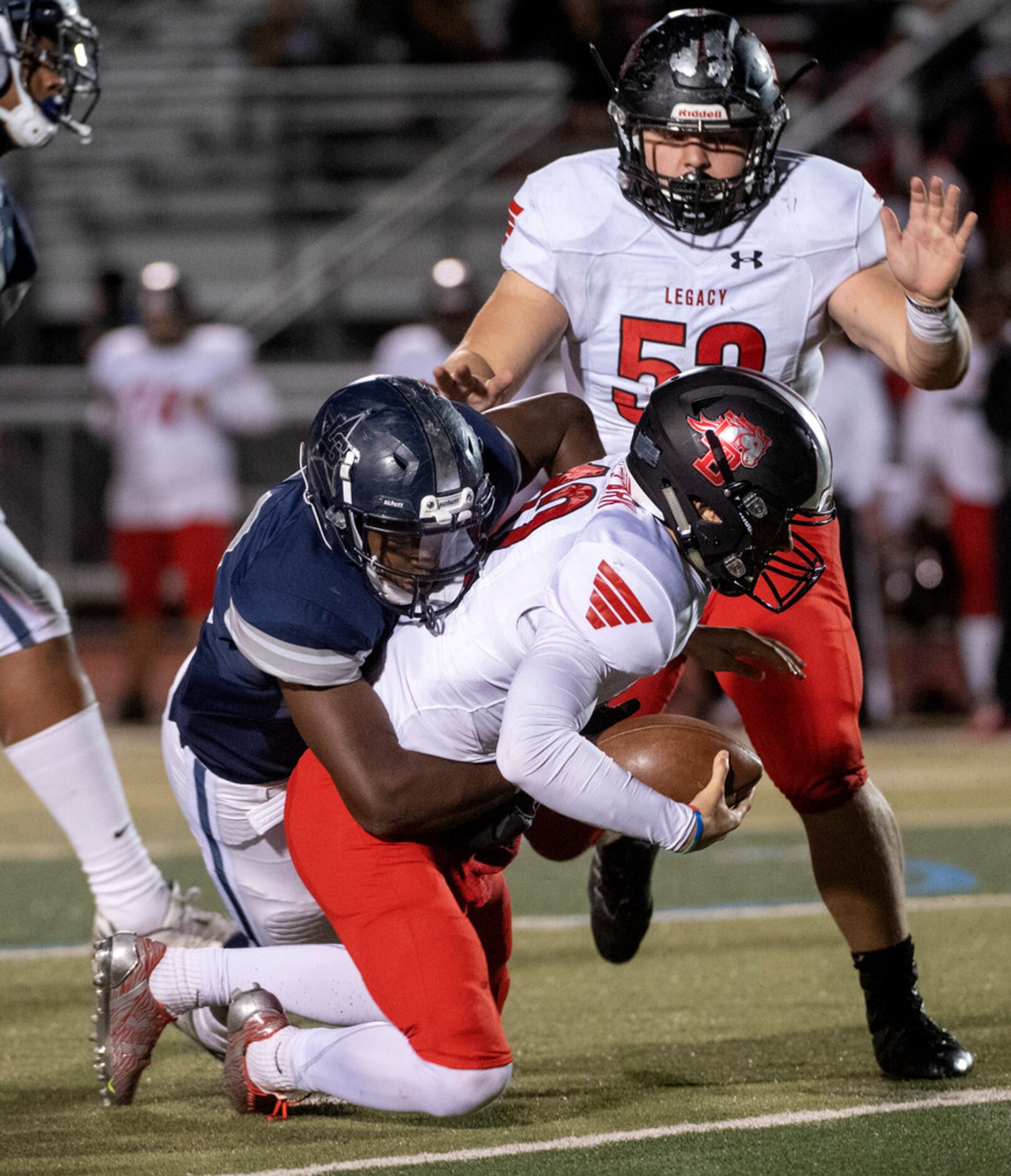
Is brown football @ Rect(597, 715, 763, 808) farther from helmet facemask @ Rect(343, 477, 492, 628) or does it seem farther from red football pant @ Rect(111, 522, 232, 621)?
red football pant @ Rect(111, 522, 232, 621)

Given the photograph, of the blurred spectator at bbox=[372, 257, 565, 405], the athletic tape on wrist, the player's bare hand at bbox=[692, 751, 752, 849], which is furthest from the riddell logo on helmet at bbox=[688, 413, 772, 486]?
the blurred spectator at bbox=[372, 257, 565, 405]

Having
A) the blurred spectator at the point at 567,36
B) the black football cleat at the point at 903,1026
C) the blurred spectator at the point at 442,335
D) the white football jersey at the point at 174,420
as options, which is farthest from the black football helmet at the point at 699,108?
the blurred spectator at the point at 567,36

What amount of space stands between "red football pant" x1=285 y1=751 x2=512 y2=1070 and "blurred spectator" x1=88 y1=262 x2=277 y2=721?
5.69m

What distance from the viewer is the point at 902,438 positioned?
977 centimetres

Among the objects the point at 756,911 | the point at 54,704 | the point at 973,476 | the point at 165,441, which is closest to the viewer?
the point at 54,704

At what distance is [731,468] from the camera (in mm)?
3006

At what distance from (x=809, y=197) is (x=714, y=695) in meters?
5.04

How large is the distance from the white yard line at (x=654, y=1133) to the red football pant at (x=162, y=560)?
5.87 m

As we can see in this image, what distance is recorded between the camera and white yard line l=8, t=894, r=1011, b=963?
5.04 meters

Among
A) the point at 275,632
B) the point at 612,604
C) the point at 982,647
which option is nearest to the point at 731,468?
the point at 612,604

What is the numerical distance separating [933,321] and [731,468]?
665 mm

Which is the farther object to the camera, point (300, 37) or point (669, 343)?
point (300, 37)

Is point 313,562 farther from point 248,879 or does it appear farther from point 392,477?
point 248,879

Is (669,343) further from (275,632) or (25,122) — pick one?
(25,122)
